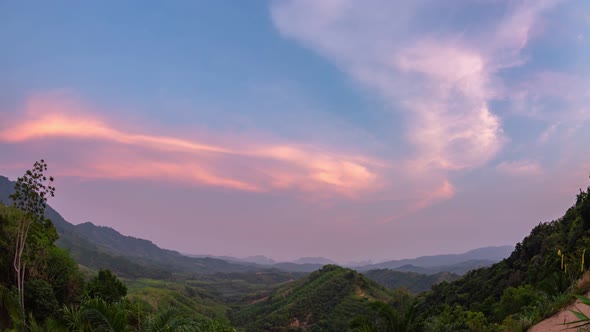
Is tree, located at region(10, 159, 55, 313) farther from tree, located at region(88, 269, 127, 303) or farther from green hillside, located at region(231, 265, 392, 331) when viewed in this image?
green hillside, located at region(231, 265, 392, 331)

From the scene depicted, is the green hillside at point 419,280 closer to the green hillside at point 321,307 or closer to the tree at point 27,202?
the green hillside at point 321,307

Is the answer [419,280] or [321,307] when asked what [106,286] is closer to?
[321,307]

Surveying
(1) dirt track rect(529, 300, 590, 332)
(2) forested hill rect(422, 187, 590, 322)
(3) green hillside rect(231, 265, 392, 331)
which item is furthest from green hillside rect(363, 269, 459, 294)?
(1) dirt track rect(529, 300, 590, 332)

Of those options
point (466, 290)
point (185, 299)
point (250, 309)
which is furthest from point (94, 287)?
point (250, 309)

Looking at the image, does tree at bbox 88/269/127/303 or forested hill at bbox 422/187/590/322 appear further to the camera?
forested hill at bbox 422/187/590/322

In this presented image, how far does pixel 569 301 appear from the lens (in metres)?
11.5

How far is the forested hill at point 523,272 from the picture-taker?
87.5ft

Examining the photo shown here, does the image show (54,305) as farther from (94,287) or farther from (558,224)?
(558,224)

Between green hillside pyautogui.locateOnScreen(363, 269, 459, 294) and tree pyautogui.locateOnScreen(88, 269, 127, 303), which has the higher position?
tree pyautogui.locateOnScreen(88, 269, 127, 303)

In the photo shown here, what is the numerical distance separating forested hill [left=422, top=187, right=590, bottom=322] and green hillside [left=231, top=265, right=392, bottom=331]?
34.2 m

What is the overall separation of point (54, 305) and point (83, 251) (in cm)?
19716

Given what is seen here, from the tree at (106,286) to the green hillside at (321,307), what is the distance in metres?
62.3

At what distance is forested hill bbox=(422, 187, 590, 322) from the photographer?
26658 millimetres

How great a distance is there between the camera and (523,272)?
3784cm
